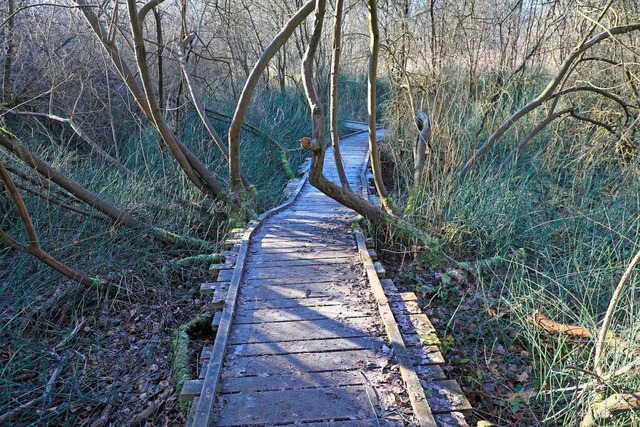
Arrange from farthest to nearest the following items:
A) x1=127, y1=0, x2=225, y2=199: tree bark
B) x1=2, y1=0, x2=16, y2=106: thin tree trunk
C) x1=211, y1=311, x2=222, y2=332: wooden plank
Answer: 1. x1=2, y1=0, x2=16, y2=106: thin tree trunk
2. x1=127, y1=0, x2=225, y2=199: tree bark
3. x1=211, y1=311, x2=222, y2=332: wooden plank

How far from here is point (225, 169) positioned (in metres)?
8.37

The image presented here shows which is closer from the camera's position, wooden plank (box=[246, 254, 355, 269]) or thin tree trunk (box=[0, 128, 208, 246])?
thin tree trunk (box=[0, 128, 208, 246])

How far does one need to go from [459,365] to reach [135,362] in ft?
8.60

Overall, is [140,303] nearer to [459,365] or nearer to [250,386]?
[250,386]

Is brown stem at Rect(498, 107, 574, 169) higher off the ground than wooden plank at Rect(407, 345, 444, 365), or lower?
higher

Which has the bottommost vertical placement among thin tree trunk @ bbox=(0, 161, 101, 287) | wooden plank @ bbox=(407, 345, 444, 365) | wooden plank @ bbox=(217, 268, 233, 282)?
wooden plank @ bbox=(407, 345, 444, 365)

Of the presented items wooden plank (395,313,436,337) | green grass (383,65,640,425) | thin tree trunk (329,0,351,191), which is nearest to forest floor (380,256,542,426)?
green grass (383,65,640,425)

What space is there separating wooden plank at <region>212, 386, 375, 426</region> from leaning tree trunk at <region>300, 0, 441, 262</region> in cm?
247

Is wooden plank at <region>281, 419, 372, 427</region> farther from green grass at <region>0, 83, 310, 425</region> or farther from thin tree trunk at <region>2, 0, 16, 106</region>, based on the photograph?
thin tree trunk at <region>2, 0, 16, 106</region>

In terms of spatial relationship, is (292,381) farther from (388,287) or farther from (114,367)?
(114,367)

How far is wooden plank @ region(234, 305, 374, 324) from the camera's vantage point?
11.9 feet

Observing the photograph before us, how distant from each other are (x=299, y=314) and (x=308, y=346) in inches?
18.3

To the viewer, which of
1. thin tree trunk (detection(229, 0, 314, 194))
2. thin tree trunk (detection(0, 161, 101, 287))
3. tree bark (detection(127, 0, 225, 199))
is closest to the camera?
thin tree trunk (detection(0, 161, 101, 287))

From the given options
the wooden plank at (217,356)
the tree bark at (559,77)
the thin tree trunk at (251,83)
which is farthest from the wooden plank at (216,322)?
the tree bark at (559,77)
